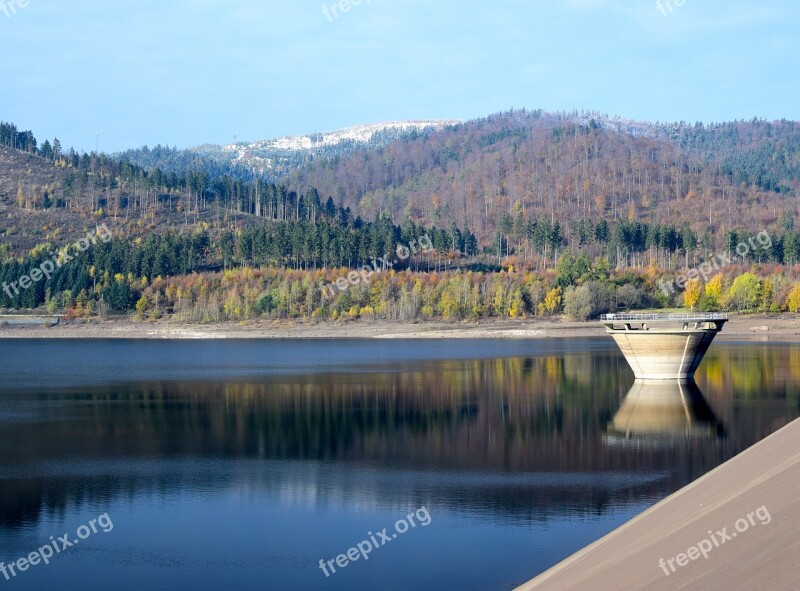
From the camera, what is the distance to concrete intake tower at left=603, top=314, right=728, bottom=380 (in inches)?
2389

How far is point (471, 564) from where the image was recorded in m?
25.8

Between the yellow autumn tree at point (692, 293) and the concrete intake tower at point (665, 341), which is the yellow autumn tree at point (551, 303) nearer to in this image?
the yellow autumn tree at point (692, 293)

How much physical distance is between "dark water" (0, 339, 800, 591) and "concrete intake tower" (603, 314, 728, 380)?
179 centimetres

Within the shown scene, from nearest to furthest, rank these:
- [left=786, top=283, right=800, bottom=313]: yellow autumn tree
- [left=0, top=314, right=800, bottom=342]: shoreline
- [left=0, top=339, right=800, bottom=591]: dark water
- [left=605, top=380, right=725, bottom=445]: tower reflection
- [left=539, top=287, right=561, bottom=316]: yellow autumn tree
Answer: [left=0, top=339, right=800, bottom=591]: dark water
[left=605, top=380, right=725, bottom=445]: tower reflection
[left=0, top=314, right=800, bottom=342]: shoreline
[left=786, top=283, right=800, bottom=313]: yellow autumn tree
[left=539, top=287, right=561, bottom=316]: yellow autumn tree

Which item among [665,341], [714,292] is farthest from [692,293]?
[665,341]

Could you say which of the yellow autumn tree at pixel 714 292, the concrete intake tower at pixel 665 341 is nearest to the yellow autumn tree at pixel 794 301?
the yellow autumn tree at pixel 714 292

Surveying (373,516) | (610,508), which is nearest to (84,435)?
(373,516)

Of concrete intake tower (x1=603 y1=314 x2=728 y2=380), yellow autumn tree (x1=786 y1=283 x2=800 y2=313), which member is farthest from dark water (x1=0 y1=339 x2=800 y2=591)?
yellow autumn tree (x1=786 y1=283 x2=800 y2=313)

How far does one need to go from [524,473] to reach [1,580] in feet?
61.6

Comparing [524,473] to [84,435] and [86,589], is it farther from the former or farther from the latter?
[84,435]

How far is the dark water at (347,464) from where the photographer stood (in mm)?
26672

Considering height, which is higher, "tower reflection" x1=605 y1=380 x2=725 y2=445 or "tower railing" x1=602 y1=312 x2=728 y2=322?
"tower railing" x1=602 y1=312 x2=728 y2=322

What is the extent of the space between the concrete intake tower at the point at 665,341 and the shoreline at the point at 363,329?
195ft

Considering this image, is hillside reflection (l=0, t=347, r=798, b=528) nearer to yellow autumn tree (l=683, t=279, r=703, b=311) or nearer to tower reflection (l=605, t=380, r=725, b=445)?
tower reflection (l=605, t=380, r=725, b=445)
